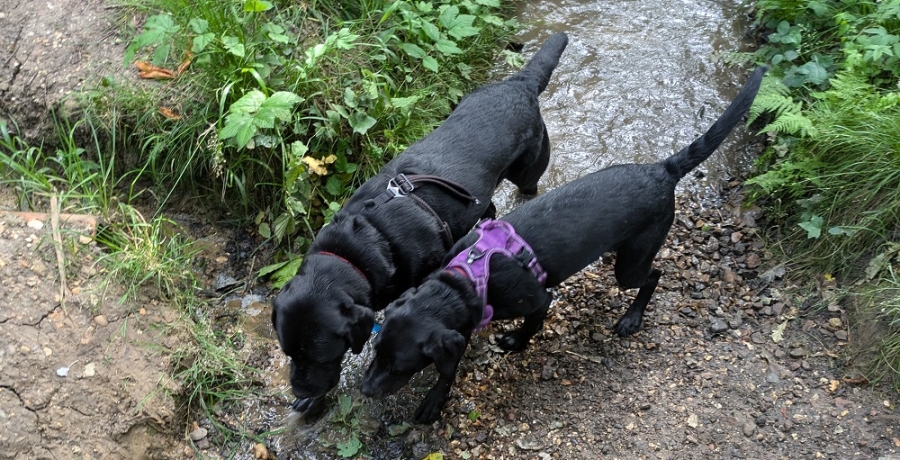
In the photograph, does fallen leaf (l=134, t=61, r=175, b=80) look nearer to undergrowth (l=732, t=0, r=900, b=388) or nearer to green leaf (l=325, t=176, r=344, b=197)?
green leaf (l=325, t=176, r=344, b=197)

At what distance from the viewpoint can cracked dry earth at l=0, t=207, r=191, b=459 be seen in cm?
304

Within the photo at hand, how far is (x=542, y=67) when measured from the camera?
410 centimetres

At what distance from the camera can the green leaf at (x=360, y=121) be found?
13.8ft

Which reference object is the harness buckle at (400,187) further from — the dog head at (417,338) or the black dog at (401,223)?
A: the dog head at (417,338)

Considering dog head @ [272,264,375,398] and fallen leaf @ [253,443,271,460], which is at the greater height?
dog head @ [272,264,375,398]

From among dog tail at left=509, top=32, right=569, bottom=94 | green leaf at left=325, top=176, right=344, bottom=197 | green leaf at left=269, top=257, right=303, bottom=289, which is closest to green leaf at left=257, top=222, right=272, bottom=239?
green leaf at left=269, top=257, right=303, bottom=289

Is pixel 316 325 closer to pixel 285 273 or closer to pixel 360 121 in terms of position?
pixel 285 273

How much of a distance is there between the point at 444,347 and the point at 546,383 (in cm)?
93

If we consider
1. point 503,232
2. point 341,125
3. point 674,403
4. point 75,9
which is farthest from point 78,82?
point 674,403

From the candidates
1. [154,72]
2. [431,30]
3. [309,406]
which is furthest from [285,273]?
[431,30]

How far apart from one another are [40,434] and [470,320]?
2.00 metres

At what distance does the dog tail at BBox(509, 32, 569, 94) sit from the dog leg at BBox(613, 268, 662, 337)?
4.29 feet

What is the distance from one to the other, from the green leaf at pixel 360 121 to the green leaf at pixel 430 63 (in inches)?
23.0

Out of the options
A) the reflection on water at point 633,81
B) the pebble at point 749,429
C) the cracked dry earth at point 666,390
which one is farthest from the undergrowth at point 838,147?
the pebble at point 749,429
